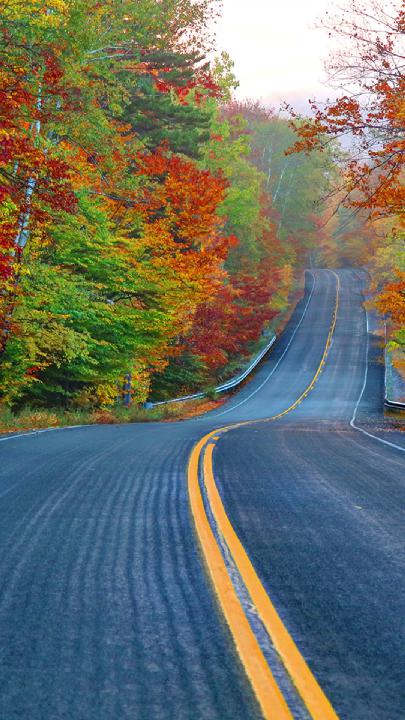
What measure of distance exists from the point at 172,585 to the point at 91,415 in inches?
688

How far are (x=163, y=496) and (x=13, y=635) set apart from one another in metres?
3.42

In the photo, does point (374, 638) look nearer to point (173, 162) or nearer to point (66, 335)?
point (66, 335)

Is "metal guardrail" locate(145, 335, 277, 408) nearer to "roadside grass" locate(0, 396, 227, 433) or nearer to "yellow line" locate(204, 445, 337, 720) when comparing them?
"roadside grass" locate(0, 396, 227, 433)

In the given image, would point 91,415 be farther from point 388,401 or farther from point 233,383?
point 233,383

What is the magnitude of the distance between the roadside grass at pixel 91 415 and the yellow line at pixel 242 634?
11.4 metres

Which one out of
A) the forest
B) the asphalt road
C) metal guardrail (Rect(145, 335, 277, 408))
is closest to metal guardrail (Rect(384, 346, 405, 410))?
the forest

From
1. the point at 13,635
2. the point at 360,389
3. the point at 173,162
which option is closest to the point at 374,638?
the point at 13,635

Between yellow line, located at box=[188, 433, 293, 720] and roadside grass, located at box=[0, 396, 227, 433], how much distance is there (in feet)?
37.3

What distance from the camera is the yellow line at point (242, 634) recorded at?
247 cm

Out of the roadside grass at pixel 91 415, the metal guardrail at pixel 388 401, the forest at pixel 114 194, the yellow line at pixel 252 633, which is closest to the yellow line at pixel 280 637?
the yellow line at pixel 252 633

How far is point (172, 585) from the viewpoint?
3.79 metres

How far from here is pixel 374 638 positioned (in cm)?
313

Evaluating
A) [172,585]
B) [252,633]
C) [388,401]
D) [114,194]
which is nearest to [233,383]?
[388,401]

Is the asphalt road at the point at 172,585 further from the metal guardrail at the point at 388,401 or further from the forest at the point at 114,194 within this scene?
the metal guardrail at the point at 388,401
